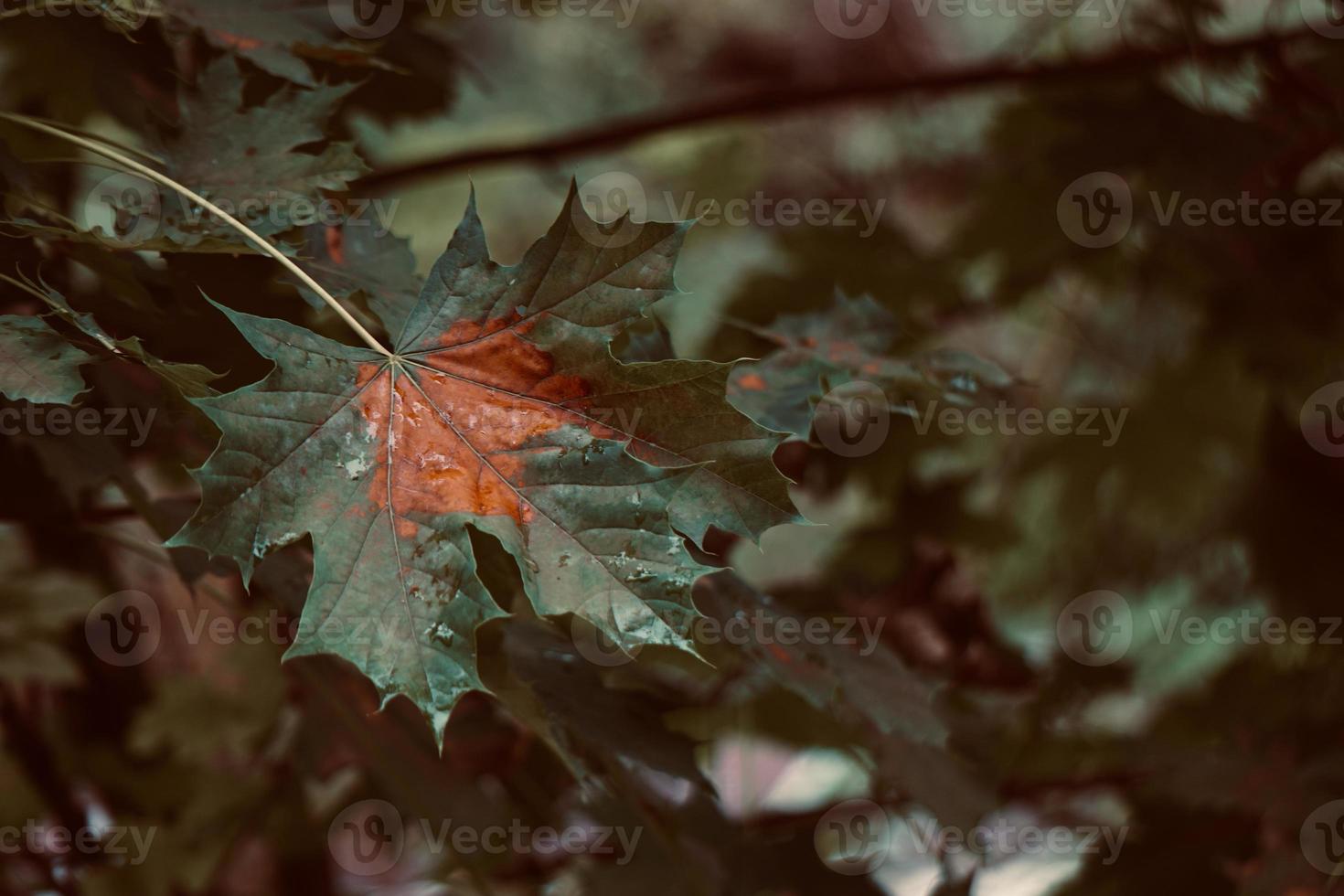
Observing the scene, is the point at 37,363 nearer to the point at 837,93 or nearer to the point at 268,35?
the point at 268,35

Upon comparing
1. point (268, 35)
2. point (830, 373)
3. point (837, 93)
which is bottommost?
point (830, 373)

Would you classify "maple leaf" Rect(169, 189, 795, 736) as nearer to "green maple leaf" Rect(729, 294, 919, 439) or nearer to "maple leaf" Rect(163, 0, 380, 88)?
"green maple leaf" Rect(729, 294, 919, 439)

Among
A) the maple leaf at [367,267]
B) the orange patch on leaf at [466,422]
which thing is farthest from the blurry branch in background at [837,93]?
the orange patch on leaf at [466,422]

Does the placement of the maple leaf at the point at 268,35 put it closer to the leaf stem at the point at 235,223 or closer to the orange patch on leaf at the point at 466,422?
the leaf stem at the point at 235,223

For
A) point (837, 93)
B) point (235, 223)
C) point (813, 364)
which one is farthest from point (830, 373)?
point (837, 93)

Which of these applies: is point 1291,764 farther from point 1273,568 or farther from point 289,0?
point 289,0

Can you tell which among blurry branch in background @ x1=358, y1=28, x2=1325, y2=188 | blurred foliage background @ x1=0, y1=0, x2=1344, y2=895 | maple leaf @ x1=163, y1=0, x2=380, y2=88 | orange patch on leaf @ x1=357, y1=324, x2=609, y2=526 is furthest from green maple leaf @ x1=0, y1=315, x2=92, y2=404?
blurry branch in background @ x1=358, y1=28, x2=1325, y2=188
